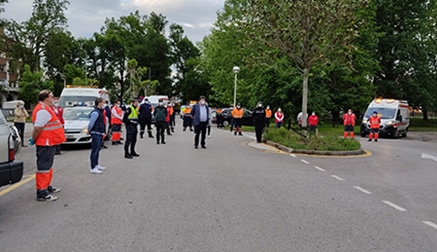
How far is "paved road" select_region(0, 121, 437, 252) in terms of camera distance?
5.22 meters

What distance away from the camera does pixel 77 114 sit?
54.6 feet

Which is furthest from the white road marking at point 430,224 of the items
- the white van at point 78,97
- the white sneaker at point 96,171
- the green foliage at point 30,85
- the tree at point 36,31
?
the tree at point 36,31

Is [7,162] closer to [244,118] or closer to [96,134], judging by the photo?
[96,134]

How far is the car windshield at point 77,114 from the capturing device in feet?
53.6

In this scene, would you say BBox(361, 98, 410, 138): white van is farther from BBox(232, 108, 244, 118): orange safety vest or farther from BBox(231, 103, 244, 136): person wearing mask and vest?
BBox(232, 108, 244, 118): orange safety vest

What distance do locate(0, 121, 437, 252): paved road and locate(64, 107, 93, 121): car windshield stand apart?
453 cm

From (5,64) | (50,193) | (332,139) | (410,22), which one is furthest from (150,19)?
(50,193)

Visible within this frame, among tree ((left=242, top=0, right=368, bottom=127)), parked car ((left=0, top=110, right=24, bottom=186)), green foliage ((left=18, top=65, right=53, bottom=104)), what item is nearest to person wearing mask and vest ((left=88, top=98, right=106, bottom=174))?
parked car ((left=0, top=110, right=24, bottom=186))

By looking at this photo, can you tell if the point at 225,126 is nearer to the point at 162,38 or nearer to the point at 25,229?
the point at 25,229

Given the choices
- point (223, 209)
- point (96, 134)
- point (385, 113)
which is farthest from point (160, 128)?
point (385, 113)

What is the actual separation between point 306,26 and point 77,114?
9.20m

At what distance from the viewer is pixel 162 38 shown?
279 ft

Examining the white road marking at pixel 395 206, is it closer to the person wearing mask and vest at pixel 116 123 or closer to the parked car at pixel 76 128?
the parked car at pixel 76 128

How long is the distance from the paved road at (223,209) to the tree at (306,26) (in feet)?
20.6
